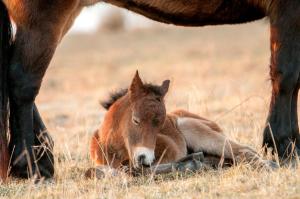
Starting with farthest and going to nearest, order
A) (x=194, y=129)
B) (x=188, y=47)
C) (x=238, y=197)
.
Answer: (x=188, y=47) < (x=194, y=129) < (x=238, y=197)

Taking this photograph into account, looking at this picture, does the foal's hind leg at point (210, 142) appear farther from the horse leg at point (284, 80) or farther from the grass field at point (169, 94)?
the grass field at point (169, 94)

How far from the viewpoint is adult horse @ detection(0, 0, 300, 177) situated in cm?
685

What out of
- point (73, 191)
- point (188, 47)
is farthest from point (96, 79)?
point (73, 191)

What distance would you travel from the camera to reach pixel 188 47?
2698 centimetres

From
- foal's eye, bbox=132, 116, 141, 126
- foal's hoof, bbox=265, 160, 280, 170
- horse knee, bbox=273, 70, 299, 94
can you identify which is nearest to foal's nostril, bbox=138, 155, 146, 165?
foal's eye, bbox=132, 116, 141, 126

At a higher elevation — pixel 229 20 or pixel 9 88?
pixel 229 20

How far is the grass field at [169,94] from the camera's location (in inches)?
246

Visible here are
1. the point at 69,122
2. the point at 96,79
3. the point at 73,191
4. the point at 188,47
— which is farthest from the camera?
the point at 188,47

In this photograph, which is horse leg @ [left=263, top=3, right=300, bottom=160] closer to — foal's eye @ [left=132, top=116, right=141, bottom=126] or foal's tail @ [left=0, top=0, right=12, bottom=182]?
foal's eye @ [left=132, top=116, right=141, bottom=126]

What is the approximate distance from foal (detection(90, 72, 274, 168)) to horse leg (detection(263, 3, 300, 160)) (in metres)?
0.31

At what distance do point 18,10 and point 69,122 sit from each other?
627cm

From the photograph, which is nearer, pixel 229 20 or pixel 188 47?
pixel 229 20

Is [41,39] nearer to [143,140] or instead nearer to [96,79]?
[143,140]

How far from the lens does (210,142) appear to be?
25.2 feet
